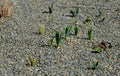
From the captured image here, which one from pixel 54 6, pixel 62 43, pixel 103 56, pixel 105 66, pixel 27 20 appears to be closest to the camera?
pixel 105 66

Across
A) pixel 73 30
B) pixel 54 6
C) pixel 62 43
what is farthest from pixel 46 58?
pixel 54 6

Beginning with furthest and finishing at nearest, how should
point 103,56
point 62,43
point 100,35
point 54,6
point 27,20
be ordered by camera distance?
point 54,6, point 27,20, point 100,35, point 62,43, point 103,56

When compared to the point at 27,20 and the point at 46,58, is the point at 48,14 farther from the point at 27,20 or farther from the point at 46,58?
the point at 46,58

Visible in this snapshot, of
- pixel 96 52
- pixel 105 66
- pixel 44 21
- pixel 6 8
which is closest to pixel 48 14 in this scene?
pixel 44 21

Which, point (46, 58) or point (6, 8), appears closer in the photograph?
point (46, 58)

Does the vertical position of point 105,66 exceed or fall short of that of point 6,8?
it falls short

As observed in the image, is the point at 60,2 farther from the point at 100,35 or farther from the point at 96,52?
the point at 96,52
